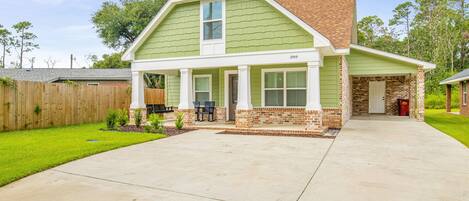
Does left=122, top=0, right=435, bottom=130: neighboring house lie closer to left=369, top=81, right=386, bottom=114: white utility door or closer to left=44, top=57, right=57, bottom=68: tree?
left=369, top=81, right=386, bottom=114: white utility door

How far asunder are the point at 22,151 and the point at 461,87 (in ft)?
79.9

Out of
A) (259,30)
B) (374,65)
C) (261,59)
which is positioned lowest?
(261,59)

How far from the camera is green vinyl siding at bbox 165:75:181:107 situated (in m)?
15.3

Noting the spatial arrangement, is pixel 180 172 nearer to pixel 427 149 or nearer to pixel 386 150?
pixel 386 150

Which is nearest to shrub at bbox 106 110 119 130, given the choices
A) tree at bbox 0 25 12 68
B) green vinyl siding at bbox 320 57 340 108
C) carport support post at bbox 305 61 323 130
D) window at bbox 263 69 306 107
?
window at bbox 263 69 306 107

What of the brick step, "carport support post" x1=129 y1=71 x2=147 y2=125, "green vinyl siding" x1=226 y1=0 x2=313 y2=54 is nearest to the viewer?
the brick step

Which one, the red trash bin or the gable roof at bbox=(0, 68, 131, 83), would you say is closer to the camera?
the red trash bin

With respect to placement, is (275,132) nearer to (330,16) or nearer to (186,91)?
(186,91)

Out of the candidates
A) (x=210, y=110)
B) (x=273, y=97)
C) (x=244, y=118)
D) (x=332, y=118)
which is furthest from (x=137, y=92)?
(x=332, y=118)

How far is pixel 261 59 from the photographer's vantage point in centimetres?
1113

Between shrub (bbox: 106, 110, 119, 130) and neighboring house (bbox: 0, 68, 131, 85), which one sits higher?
neighboring house (bbox: 0, 68, 131, 85)

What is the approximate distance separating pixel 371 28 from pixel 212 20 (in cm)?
3607

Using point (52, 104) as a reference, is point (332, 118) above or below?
below

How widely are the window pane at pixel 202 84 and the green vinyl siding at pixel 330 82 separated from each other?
5311mm
